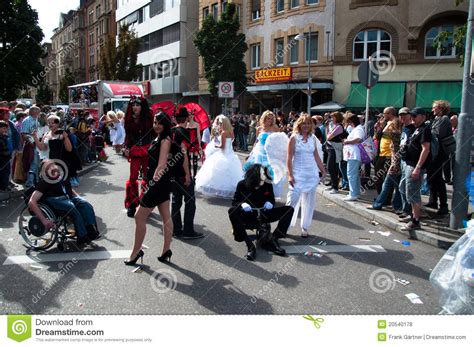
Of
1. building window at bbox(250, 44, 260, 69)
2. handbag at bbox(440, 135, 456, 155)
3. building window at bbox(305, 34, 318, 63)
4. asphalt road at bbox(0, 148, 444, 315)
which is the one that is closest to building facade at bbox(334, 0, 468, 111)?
building window at bbox(305, 34, 318, 63)

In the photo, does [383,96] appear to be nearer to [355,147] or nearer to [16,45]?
[355,147]

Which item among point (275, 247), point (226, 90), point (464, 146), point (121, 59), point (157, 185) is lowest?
point (275, 247)

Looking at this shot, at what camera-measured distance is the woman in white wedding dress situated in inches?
357

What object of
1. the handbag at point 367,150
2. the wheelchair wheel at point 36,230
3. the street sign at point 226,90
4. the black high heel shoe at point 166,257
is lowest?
the black high heel shoe at point 166,257

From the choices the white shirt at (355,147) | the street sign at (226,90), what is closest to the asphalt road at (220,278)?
the white shirt at (355,147)

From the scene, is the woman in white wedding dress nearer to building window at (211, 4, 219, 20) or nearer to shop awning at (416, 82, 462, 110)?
shop awning at (416, 82, 462, 110)

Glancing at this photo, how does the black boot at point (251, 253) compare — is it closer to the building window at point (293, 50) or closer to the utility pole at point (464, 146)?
the utility pole at point (464, 146)

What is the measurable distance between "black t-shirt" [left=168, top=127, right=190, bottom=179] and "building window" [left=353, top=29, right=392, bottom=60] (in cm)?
2189

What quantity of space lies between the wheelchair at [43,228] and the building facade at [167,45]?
116 feet

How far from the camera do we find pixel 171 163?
538 cm

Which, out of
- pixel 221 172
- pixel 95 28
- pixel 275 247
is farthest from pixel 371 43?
pixel 95 28

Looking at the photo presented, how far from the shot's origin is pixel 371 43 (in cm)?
2605

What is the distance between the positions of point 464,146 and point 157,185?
470cm

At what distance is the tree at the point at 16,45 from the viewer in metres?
28.4
